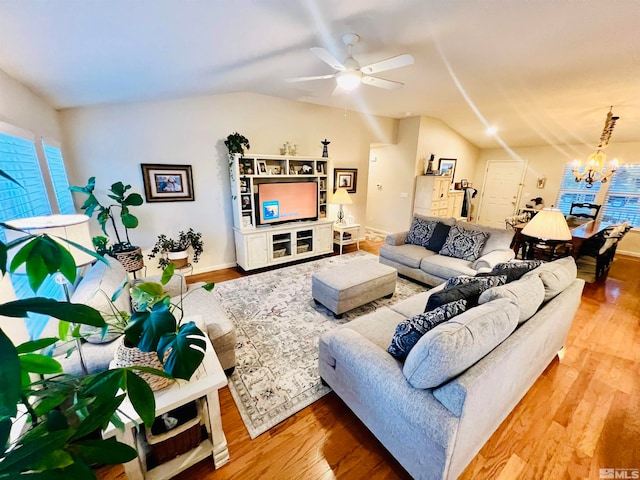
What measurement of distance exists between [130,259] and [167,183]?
1.13 m

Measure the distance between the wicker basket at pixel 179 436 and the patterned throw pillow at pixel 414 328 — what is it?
112cm

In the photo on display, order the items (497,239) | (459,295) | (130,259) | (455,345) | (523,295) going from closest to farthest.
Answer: (455,345)
(523,295)
(459,295)
(130,259)
(497,239)

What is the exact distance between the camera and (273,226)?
412 cm

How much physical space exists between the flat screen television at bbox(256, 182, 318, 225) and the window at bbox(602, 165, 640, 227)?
6140mm

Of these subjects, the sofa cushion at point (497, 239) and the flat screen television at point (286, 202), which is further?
the flat screen television at point (286, 202)

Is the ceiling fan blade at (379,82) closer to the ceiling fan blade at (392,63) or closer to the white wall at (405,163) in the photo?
the ceiling fan blade at (392,63)

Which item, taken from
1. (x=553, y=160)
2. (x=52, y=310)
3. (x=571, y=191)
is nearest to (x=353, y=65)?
(x=52, y=310)

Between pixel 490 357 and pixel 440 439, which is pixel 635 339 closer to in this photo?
pixel 490 357

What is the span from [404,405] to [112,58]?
2.89 m

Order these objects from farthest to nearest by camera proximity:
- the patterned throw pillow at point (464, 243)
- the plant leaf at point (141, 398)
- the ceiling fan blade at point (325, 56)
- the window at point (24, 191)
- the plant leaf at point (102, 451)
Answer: the patterned throw pillow at point (464, 243) < the ceiling fan blade at point (325, 56) < the window at point (24, 191) < the plant leaf at point (141, 398) < the plant leaf at point (102, 451)

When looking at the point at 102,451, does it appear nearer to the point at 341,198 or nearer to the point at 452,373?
the point at 452,373

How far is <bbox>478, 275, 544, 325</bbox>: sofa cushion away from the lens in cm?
149

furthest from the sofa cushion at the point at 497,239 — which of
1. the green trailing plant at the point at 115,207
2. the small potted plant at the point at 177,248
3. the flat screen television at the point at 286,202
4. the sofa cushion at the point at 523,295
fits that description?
the green trailing plant at the point at 115,207

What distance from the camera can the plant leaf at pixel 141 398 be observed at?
2.05 ft
